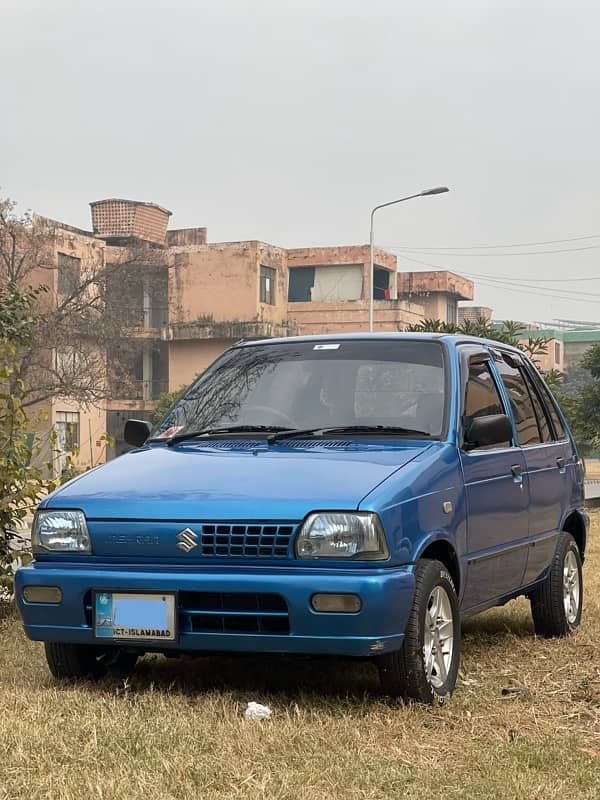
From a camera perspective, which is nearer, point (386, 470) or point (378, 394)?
point (386, 470)

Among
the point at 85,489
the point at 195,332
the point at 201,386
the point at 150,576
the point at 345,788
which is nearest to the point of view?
the point at 345,788

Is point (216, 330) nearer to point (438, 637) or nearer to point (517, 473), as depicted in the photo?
point (517, 473)

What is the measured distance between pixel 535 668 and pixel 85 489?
252cm

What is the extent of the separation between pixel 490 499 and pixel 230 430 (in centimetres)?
134

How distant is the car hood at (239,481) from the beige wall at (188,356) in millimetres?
62050

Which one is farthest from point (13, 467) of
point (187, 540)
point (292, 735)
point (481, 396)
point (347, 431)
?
point (292, 735)

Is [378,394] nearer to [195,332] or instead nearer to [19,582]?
[19,582]

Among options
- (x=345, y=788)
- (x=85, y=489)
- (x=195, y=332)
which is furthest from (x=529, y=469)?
(x=195, y=332)

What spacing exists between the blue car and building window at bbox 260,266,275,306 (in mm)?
61185

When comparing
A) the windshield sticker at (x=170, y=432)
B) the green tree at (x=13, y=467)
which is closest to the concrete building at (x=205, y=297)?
the green tree at (x=13, y=467)

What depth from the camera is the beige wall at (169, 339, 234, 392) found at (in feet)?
224

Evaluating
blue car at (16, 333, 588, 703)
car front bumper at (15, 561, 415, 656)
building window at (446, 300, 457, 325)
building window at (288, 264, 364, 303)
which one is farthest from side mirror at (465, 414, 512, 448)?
building window at (446, 300, 457, 325)

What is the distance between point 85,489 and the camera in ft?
19.0

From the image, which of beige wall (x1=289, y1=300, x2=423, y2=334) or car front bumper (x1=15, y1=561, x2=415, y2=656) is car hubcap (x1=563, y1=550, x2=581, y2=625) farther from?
beige wall (x1=289, y1=300, x2=423, y2=334)
